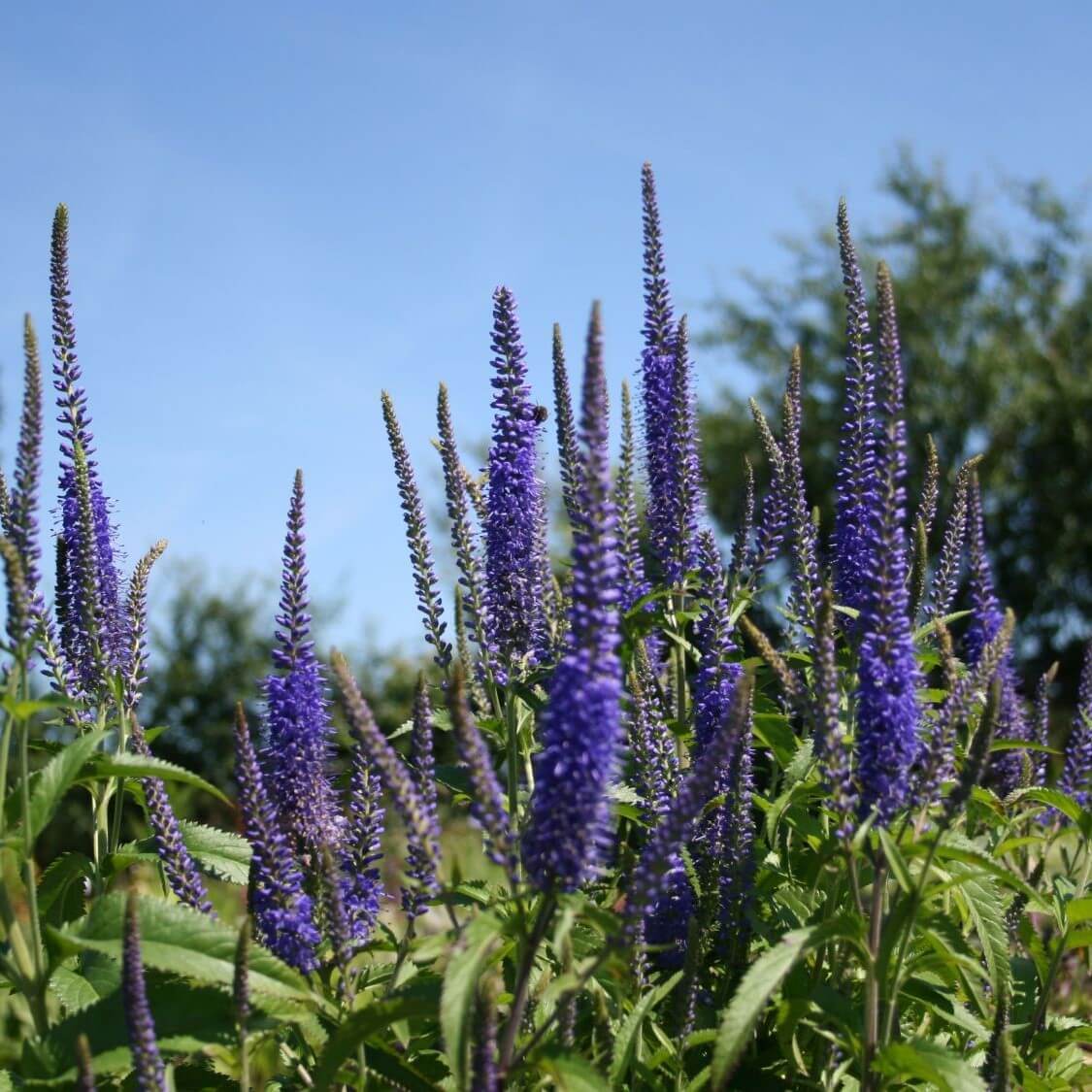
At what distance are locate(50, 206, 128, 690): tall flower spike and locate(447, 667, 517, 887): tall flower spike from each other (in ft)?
6.08

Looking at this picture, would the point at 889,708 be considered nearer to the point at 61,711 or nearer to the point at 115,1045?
the point at 115,1045

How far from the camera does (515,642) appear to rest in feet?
14.5

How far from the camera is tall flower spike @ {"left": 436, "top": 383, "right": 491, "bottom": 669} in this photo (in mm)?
4203

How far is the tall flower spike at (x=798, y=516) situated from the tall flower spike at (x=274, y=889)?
6.40ft

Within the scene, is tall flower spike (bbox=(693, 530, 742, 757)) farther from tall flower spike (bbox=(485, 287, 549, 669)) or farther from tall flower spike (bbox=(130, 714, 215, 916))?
tall flower spike (bbox=(130, 714, 215, 916))

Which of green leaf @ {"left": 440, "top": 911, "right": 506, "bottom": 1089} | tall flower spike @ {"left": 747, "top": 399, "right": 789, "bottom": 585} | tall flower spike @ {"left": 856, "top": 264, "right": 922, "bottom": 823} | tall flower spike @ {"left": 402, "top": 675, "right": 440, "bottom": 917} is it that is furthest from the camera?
tall flower spike @ {"left": 747, "top": 399, "right": 789, "bottom": 585}

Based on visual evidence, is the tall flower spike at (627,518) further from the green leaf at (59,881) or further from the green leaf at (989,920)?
the green leaf at (59,881)

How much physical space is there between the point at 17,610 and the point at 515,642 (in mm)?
1778

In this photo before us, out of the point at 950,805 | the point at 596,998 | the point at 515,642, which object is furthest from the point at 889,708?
the point at 515,642

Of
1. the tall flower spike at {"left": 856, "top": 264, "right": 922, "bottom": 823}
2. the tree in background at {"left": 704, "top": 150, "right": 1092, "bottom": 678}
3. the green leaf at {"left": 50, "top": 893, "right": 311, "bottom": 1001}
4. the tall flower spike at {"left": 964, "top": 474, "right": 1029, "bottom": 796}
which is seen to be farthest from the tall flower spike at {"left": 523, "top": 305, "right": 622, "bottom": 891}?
the tree in background at {"left": 704, "top": 150, "right": 1092, "bottom": 678}

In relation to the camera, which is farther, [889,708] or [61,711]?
[61,711]

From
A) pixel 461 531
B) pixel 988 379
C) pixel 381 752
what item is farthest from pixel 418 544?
pixel 988 379

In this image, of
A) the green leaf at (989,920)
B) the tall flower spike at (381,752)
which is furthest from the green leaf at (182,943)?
the green leaf at (989,920)

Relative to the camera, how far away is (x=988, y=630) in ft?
19.5
